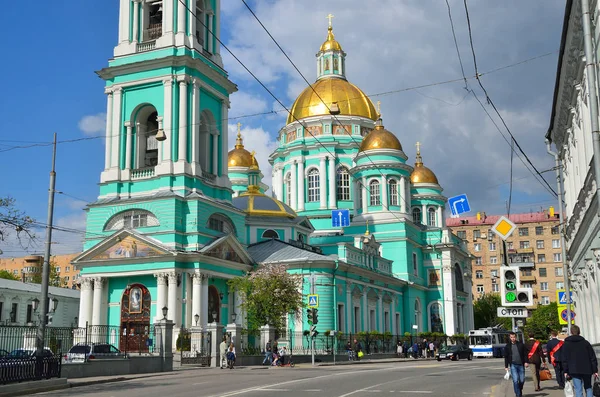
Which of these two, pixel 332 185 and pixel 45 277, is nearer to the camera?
pixel 45 277

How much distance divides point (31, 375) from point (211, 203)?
24.4 metres

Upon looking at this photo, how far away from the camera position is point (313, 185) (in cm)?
7256

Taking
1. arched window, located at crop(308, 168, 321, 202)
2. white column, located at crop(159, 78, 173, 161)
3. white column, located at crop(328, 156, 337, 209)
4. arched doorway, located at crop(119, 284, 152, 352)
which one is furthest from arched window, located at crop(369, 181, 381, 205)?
arched doorway, located at crop(119, 284, 152, 352)

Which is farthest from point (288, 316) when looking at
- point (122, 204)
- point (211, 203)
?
point (122, 204)

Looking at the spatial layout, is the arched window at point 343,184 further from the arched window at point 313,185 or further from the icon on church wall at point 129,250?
the icon on church wall at point 129,250

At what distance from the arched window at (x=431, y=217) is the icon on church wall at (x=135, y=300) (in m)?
41.6

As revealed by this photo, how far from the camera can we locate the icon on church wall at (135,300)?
43031 mm

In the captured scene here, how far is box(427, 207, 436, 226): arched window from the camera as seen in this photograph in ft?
256

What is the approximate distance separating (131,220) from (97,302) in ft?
17.0

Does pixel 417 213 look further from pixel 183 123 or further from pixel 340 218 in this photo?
pixel 183 123

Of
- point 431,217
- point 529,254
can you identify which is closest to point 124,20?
point 431,217

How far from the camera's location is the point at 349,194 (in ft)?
236

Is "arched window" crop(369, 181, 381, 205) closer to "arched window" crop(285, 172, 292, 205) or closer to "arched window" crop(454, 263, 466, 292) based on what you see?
"arched window" crop(285, 172, 292, 205)

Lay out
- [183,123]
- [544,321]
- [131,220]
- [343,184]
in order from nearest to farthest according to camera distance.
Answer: [183,123] → [131,220] → [343,184] → [544,321]
